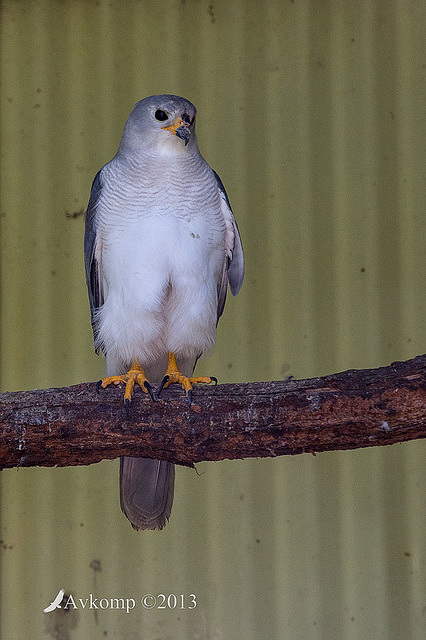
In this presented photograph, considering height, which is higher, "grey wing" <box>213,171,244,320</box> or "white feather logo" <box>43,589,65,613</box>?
"grey wing" <box>213,171,244,320</box>

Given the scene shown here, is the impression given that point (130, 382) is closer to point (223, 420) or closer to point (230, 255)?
point (223, 420)

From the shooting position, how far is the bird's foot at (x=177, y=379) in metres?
2.64

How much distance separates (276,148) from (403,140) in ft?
2.24

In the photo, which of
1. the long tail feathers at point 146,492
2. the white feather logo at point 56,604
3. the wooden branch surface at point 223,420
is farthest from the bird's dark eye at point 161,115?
the white feather logo at point 56,604

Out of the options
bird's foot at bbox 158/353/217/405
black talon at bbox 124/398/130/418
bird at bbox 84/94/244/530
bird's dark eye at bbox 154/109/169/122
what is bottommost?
black talon at bbox 124/398/130/418

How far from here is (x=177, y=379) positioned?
2.82m

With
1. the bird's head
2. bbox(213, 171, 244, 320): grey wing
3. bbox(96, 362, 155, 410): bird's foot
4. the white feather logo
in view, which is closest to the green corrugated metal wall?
the white feather logo

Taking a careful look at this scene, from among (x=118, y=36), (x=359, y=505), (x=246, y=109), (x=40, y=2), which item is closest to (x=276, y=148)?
(x=246, y=109)

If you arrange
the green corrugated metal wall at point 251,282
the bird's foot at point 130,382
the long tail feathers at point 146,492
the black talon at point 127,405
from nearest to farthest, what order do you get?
the black talon at point 127,405 → the bird's foot at point 130,382 → the long tail feathers at point 146,492 → the green corrugated metal wall at point 251,282

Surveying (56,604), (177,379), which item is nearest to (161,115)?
(177,379)

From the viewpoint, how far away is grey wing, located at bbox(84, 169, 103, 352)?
3107 millimetres

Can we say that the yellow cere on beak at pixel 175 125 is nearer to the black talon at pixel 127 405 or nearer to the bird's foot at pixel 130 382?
the bird's foot at pixel 130 382

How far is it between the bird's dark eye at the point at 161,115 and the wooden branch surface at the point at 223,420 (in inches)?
43.9

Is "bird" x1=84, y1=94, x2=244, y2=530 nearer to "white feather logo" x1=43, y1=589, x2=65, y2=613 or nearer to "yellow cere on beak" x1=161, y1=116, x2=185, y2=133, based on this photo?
"yellow cere on beak" x1=161, y1=116, x2=185, y2=133
